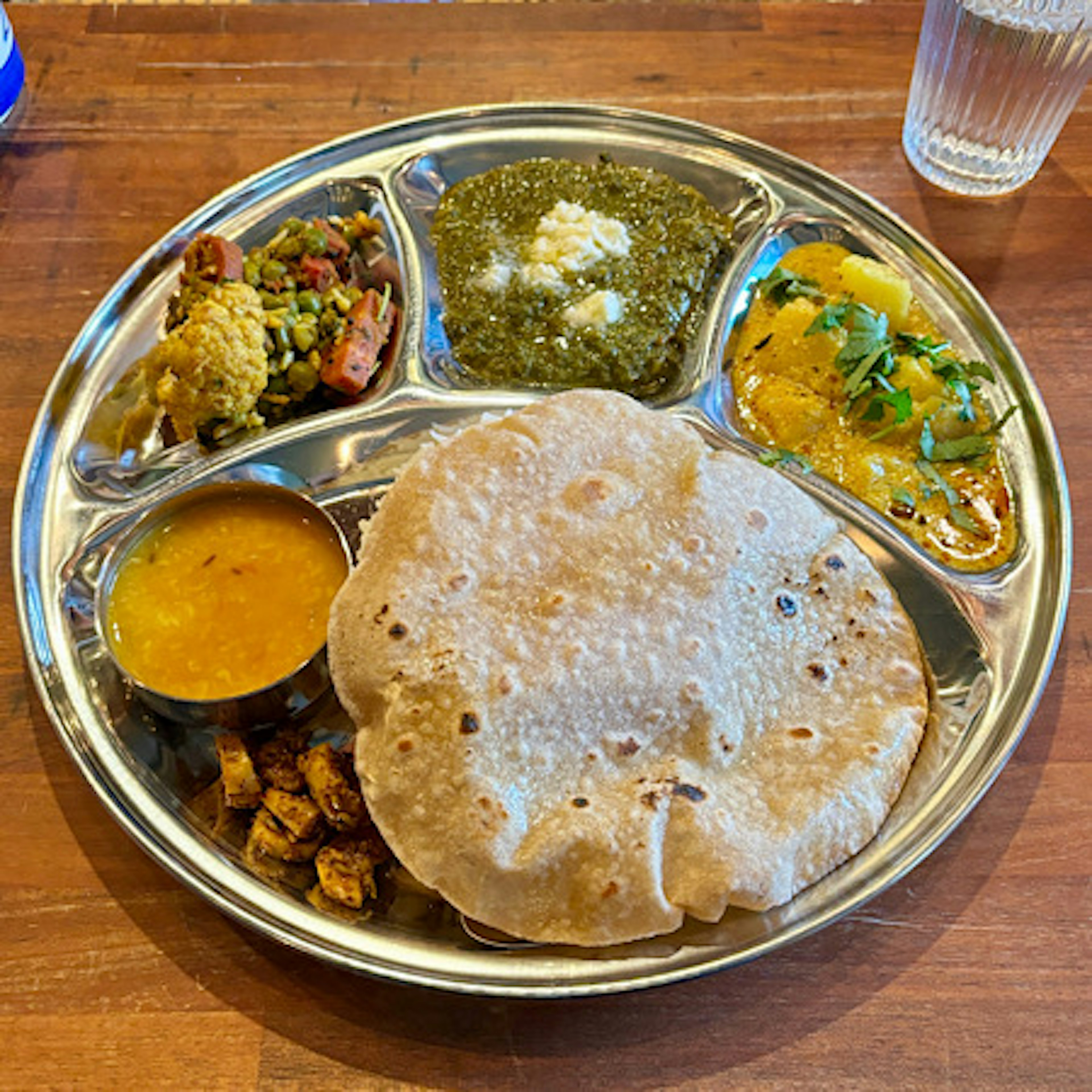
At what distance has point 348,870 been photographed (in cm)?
188

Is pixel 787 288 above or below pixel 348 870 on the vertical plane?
→ above

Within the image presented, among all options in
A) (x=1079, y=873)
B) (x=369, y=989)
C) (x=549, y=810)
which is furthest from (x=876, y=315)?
(x=369, y=989)

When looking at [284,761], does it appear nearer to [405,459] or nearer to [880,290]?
[405,459]

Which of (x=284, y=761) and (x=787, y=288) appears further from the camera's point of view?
(x=787, y=288)

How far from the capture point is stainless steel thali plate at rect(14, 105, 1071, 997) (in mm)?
1846

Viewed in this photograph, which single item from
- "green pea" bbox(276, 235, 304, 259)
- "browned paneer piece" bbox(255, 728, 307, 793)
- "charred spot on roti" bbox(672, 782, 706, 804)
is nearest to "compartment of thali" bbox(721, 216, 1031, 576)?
"charred spot on roti" bbox(672, 782, 706, 804)

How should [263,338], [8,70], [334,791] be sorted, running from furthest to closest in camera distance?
[8,70]
[263,338]
[334,791]

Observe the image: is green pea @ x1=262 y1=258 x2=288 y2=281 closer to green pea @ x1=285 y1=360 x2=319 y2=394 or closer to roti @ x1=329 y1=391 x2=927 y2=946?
green pea @ x1=285 y1=360 x2=319 y2=394

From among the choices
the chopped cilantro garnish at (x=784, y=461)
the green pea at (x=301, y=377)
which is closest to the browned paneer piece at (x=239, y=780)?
the green pea at (x=301, y=377)

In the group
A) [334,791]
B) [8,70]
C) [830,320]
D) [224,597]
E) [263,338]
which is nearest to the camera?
[334,791]

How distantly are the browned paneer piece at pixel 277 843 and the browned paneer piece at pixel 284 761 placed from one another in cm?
6

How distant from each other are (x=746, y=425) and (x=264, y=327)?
1284 millimetres

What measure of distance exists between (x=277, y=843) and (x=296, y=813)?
0.06 m

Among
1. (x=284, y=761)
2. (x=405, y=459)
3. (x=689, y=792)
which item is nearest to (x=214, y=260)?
(x=405, y=459)
